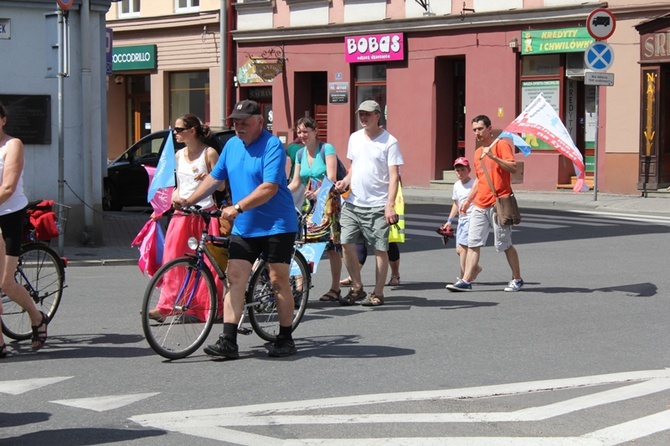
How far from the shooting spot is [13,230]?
8.44 m

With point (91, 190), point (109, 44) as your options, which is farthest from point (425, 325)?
point (109, 44)

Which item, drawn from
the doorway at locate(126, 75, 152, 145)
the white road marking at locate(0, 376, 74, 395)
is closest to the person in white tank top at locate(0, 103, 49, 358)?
the white road marking at locate(0, 376, 74, 395)

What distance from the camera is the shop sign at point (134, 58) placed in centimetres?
3859

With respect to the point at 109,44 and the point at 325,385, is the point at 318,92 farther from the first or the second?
the point at 325,385

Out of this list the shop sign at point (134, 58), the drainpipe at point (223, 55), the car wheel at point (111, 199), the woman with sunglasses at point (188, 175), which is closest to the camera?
the woman with sunglasses at point (188, 175)

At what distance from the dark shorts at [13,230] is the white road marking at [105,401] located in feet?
6.01

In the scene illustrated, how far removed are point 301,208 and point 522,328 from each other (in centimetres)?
270

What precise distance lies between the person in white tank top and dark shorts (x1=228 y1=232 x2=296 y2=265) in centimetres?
153

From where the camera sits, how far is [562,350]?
882cm

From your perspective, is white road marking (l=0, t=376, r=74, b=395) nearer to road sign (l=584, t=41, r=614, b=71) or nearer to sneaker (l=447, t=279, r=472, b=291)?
sneaker (l=447, t=279, r=472, b=291)

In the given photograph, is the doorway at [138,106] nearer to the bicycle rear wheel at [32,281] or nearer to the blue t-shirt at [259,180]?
the bicycle rear wheel at [32,281]

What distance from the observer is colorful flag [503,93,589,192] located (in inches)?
482

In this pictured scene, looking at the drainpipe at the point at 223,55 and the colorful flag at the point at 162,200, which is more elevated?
the drainpipe at the point at 223,55

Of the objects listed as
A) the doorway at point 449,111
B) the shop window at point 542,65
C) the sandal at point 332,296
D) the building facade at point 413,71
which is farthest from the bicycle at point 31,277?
the doorway at point 449,111
